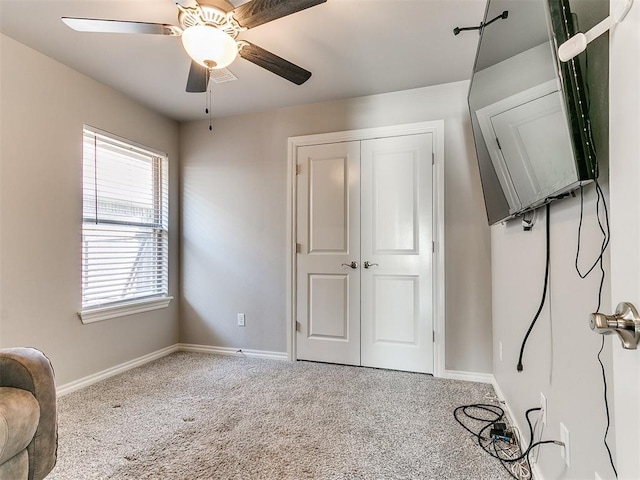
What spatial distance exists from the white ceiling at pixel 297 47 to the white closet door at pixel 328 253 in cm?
60

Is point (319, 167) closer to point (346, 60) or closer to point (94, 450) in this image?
point (346, 60)

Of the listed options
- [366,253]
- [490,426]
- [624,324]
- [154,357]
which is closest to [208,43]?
[624,324]

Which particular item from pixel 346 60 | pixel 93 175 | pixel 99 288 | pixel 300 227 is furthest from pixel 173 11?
pixel 99 288

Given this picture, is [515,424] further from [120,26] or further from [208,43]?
[120,26]

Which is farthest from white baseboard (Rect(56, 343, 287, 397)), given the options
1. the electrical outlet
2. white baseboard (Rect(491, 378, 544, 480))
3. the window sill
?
the electrical outlet

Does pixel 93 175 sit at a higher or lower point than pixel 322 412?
higher

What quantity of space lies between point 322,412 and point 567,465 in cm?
133

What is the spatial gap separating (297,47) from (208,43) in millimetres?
873

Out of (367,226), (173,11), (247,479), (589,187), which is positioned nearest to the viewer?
(589,187)

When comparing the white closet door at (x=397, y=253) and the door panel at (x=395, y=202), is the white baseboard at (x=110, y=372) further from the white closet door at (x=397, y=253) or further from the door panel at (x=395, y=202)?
the door panel at (x=395, y=202)

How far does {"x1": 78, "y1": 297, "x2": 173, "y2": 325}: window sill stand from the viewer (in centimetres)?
260

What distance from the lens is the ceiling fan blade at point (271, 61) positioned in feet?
5.68

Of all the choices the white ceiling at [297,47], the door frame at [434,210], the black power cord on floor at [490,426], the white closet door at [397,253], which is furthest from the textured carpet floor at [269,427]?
the white ceiling at [297,47]

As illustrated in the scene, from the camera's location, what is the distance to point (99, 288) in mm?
2740
